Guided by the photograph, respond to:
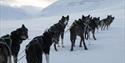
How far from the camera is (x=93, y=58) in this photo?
1140 centimetres

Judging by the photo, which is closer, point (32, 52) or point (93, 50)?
point (32, 52)

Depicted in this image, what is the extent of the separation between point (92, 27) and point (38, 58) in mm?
8624

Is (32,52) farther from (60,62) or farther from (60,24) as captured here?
(60,24)

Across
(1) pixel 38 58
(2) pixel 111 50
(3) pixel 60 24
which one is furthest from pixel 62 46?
(1) pixel 38 58

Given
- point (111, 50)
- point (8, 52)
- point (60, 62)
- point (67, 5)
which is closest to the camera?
point (8, 52)

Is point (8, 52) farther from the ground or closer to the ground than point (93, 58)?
farther from the ground

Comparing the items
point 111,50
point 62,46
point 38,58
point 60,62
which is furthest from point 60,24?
point 38,58

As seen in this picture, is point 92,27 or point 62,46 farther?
point 92,27

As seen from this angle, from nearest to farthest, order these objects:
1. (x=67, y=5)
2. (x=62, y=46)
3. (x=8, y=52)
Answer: (x=8, y=52) < (x=62, y=46) < (x=67, y=5)

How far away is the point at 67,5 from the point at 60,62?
108 meters

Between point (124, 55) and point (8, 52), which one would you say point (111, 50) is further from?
point (8, 52)

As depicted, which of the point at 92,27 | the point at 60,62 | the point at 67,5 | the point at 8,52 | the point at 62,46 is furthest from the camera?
the point at 67,5

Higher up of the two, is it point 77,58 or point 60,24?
point 60,24

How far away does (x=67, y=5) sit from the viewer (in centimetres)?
11869
